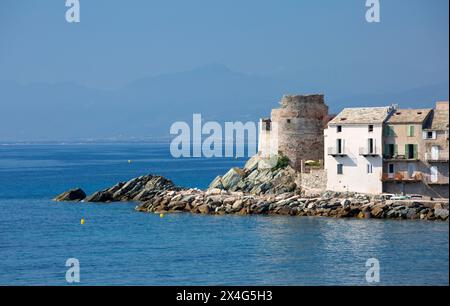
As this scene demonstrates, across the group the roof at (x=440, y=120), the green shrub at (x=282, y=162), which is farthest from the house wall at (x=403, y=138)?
the green shrub at (x=282, y=162)

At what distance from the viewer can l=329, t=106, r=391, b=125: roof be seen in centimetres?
5488

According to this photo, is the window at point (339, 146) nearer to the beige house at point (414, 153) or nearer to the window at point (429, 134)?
the beige house at point (414, 153)

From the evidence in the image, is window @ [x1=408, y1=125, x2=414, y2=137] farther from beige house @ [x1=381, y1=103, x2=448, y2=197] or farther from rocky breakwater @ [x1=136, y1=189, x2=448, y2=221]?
rocky breakwater @ [x1=136, y1=189, x2=448, y2=221]

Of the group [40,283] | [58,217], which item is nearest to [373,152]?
[58,217]

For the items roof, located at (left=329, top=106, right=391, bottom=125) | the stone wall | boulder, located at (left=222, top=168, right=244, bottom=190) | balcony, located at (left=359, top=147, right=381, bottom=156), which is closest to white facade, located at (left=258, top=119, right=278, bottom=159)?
boulder, located at (left=222, top=168, right=244, bottom=190)

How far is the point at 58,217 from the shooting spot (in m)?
59.3

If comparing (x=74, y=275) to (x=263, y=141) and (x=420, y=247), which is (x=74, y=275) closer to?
(x=420, y=247)

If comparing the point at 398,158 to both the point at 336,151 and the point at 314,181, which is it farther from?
the point at 314,181

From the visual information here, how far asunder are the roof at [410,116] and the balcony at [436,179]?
9.53ft

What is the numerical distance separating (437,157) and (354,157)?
4733 millimetres

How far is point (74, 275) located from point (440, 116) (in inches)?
936

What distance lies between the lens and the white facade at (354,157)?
54.5 metres

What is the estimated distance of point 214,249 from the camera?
44.3 m

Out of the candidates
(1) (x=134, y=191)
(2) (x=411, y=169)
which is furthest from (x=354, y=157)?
(1) (x=134, y=191)
